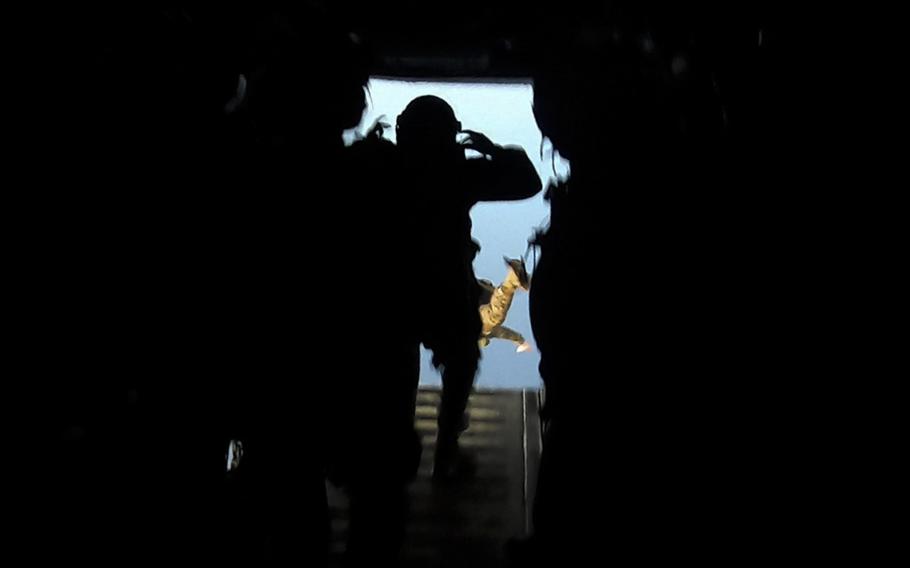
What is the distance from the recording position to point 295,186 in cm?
100

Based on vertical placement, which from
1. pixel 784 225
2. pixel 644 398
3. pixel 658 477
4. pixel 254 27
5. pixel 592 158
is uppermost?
pixel 254 27

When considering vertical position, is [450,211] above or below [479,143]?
below

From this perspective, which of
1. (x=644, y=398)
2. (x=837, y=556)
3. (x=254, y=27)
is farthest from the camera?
(x=254, y=27)

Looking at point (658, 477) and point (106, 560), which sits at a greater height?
point (658, 477)

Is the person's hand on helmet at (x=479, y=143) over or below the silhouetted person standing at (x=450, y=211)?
over

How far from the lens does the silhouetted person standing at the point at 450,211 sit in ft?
3.51

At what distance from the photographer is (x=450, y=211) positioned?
1.10 metres

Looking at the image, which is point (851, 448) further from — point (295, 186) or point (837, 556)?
point (295, 186)

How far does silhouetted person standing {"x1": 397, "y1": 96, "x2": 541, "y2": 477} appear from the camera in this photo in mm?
1068

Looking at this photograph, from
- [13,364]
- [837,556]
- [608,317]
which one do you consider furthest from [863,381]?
[13,364]

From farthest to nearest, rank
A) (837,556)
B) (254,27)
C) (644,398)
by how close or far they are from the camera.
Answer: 1. (254,27)
2. (644,398)
3. (837,556)

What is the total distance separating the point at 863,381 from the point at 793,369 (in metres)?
0.08

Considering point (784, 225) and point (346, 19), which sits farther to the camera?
point (346, 19)

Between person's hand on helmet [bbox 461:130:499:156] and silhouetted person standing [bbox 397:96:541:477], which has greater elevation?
person's hand on helmet [bbox 461:130:499:156]
